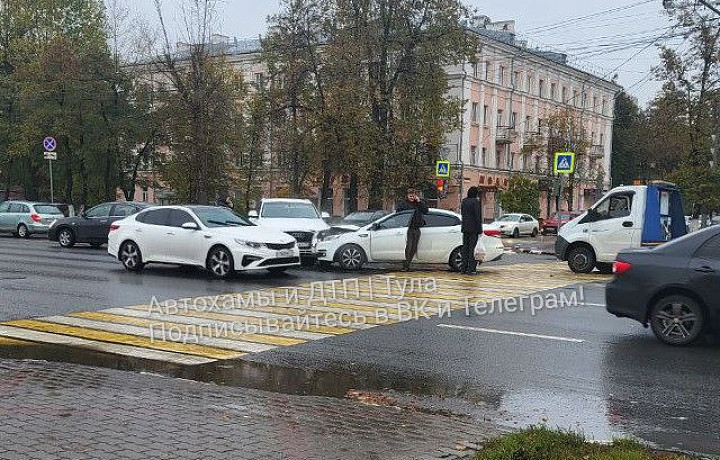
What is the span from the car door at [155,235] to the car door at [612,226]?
396 inches

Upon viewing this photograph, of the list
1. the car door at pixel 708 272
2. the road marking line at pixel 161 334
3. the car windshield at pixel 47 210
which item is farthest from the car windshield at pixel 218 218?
the car windshield at pixel 47 210

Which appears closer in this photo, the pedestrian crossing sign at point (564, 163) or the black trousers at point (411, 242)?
the black trousers at point (411, 242)

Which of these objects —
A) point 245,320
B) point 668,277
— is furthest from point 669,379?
point 245,320

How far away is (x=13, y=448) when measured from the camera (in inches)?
196

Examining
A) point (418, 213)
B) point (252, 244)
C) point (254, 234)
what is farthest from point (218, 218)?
point (418, 213)

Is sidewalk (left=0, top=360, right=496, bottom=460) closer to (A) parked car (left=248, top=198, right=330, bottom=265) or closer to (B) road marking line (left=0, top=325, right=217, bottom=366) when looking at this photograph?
(B) road marking line (left=0, top=325, right=217, bottom=366)

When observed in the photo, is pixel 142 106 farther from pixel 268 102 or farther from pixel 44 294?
pixel 44 294

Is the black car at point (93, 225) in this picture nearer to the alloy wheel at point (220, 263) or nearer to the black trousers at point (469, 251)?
the alloy wheel at point (220, 263)

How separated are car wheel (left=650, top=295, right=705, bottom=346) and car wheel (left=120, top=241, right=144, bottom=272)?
11.6 meters

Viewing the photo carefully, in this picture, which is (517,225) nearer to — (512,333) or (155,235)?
(155,235)

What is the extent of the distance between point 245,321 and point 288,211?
1048 cm

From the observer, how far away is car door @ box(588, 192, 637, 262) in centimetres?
1823

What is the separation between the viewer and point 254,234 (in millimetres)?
16297

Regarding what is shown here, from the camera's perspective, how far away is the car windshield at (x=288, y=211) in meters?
21.0
